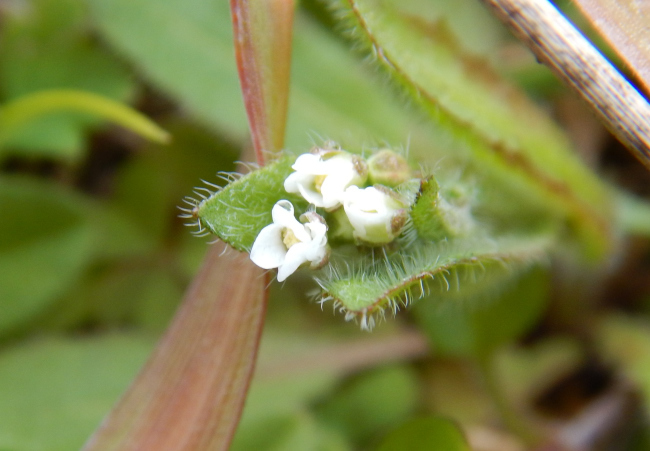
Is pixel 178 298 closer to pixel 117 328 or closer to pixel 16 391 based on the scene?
pixel 117 328

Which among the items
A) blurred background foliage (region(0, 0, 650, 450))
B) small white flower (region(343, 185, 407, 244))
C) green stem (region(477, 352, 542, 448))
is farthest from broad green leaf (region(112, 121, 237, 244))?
small white flower (region(343, 185, 407, 244))

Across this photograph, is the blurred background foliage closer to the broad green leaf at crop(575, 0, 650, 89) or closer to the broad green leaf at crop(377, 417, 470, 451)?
the broad green leaf at crop(377, 417, 470, 451)

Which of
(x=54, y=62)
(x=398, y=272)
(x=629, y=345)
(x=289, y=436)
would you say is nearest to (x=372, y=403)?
(x=289, y=436)

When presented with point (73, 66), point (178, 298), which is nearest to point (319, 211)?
point (178, 298)

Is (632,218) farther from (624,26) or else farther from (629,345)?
(624,26)

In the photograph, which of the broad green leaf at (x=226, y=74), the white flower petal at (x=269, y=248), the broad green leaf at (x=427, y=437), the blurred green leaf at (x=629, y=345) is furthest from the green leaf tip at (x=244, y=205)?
the blurred green leaf at (x=629, y=345)

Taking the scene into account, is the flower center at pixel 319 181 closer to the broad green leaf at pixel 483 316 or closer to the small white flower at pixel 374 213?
the small white flower at pixel 374 213

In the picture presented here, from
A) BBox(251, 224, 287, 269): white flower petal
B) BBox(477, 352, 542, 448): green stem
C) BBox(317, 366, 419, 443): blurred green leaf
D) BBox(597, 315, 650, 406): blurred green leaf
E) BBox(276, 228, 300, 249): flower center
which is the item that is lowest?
BBox(317, 366, 419, 443): blurred green leaf
